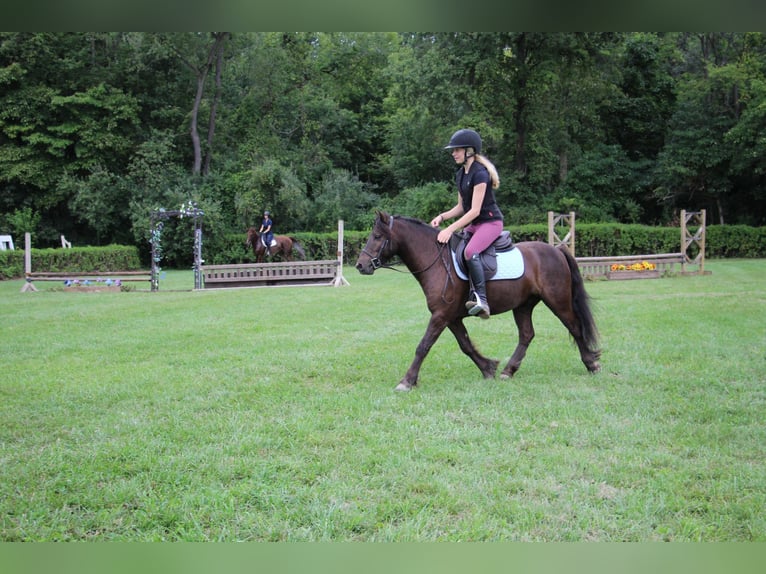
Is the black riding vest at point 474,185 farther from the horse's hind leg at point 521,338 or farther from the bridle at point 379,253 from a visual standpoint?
the horse's hind leg at point 521,338

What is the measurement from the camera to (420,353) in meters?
6.53

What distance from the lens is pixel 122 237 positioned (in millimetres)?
33188

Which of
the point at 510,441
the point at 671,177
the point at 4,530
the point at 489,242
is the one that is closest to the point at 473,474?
the point at 510,441

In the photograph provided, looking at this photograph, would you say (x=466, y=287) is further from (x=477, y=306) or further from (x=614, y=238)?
(x=614, y=238)

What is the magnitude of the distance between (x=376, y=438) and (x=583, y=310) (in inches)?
135

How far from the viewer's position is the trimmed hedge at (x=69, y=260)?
23.4 metres

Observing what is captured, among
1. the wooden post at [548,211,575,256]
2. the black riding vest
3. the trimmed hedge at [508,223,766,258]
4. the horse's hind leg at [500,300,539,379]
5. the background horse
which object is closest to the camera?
the black riding vest

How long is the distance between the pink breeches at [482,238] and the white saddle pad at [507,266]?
23cm

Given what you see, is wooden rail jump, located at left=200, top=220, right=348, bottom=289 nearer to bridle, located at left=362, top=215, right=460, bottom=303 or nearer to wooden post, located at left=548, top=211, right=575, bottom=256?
wooden post, located at left=548, top=211, right=575, bottom=256

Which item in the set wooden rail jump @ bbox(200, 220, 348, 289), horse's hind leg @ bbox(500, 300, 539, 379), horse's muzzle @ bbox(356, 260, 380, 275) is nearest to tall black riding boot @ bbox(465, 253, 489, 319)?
horse's hind leg @ bbox(500, 300, 539, 379)

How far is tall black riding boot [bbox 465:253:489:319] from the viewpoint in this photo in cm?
649

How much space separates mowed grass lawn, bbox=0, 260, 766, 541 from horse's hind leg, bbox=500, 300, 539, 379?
277mm
